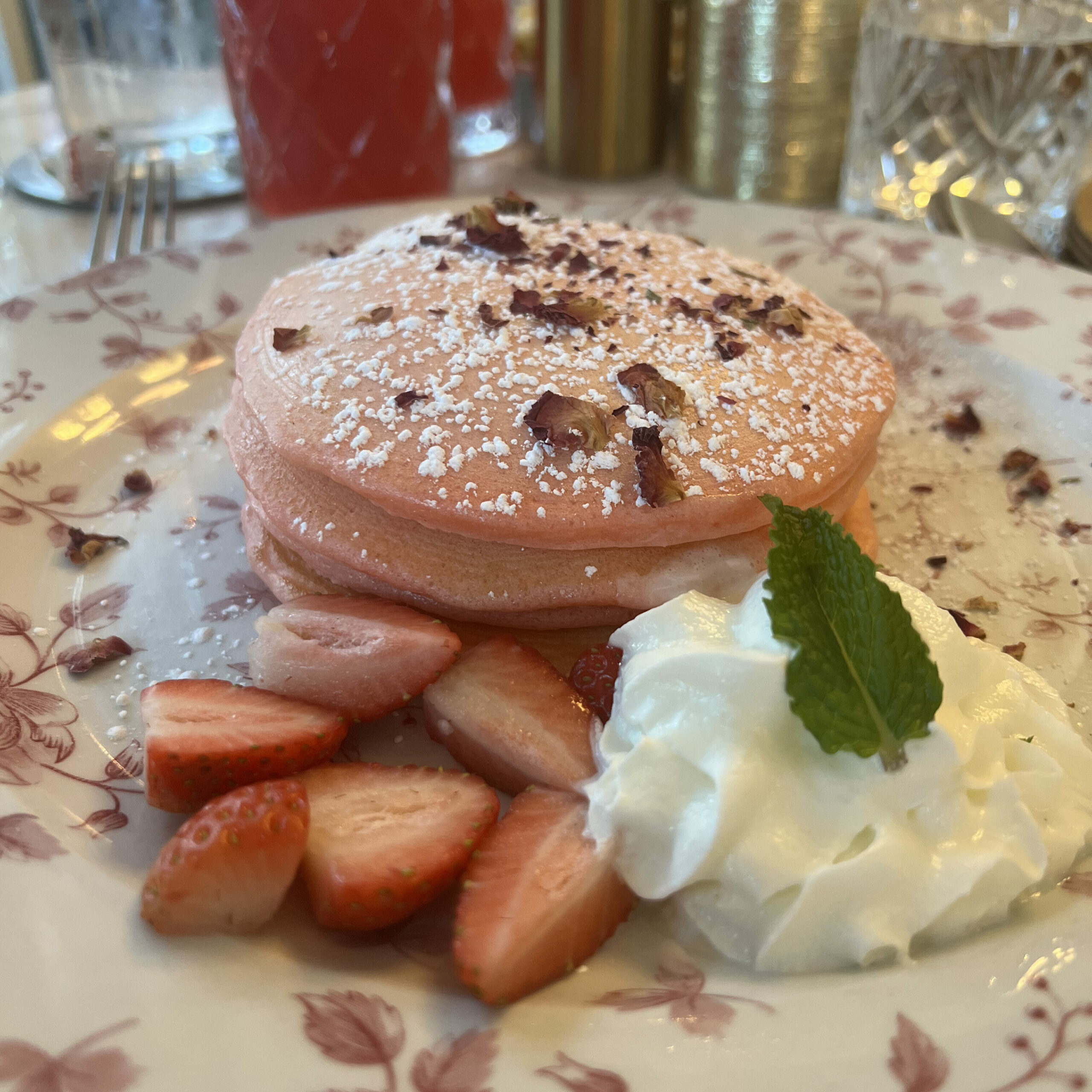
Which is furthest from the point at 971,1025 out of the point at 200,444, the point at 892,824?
the point at 200,444

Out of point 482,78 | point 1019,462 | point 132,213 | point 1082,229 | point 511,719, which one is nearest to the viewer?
point 511,719

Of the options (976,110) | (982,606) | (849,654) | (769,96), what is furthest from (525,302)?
(976,110)

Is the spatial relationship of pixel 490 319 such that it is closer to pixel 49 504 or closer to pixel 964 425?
pixel 49 504

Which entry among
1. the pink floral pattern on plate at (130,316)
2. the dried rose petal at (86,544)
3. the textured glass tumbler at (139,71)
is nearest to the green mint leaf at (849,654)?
the dried rose petal at (86,544)

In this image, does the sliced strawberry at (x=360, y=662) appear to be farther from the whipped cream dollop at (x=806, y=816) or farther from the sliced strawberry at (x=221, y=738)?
the whipped cream dollop at (x=806, y=816)

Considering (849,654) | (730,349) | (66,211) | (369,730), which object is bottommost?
(369,730)

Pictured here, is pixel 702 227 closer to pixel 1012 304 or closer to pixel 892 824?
pixel 1012 304
